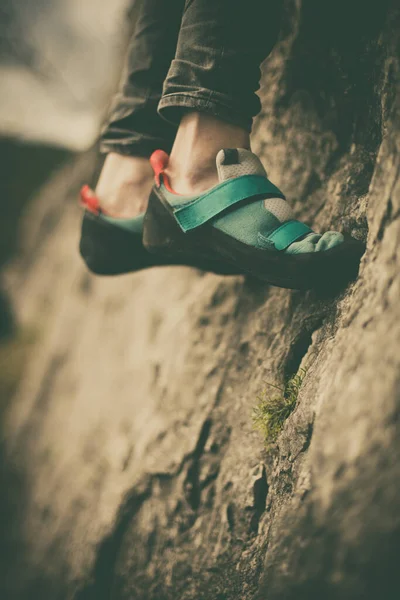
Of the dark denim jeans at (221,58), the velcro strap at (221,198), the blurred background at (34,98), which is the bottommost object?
the velcro strap at (221,198)

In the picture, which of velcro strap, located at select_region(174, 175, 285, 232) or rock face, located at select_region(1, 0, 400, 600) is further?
velcro strap, located at select_region(174, 175, 285, 232)

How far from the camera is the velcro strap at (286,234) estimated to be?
1.14 metres

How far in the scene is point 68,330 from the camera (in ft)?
12.7

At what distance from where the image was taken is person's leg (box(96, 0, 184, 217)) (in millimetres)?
1544

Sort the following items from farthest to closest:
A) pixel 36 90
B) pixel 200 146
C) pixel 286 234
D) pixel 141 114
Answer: pixel 36 90, pixel 141 114, pixel 200 146, pixel 286 234

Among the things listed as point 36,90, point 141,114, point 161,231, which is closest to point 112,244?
point 161,231

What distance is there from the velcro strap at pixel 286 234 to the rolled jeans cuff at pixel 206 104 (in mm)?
331

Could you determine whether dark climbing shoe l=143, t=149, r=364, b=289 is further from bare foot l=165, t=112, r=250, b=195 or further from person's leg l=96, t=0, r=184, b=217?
person's leg l=96, t=0, r=184, b=217

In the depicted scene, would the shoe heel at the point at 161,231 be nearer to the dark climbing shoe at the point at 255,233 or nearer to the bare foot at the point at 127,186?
the dark climbing shoe at the point at 255,233

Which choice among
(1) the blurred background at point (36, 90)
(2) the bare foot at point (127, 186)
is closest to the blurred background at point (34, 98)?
(1) the blurred background at point (36, 90)

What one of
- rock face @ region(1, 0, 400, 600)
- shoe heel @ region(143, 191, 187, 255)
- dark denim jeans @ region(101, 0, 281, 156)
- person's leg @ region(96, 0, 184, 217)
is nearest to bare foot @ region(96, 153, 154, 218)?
person's leg @ region(96, 0, 184, 217)

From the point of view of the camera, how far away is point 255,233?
117 cm

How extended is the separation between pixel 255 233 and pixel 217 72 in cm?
44

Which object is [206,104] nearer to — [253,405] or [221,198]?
[221,198]
